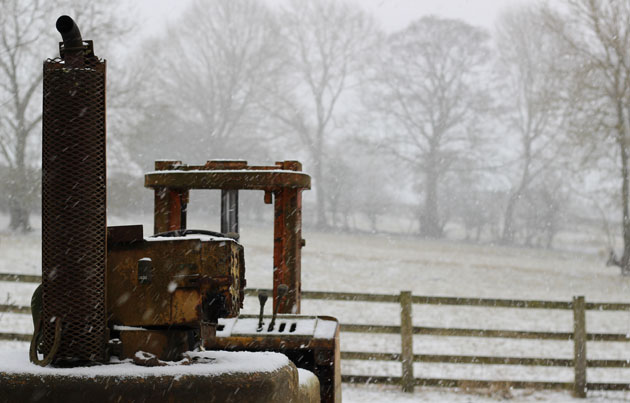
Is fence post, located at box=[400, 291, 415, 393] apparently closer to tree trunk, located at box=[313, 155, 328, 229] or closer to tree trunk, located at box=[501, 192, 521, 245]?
tree trunk, located at box=[313, 155, 328, 229]

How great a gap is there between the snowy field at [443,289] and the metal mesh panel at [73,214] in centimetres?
531

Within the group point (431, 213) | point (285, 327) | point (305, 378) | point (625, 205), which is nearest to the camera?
point (305, 378)

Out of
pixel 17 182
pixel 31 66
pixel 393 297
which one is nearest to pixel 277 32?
pixel 31 66

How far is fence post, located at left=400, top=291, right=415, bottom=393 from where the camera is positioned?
24.9 feet

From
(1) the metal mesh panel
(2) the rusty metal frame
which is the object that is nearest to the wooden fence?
(2) the rusty metal frame

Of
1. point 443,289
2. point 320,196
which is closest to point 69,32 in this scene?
point 443,289

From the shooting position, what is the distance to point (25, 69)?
19188 mm

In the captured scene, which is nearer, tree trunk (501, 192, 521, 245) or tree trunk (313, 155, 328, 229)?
tree trunk (501, 192, 521, 245)

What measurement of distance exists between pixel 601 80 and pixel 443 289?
7900 millimetres

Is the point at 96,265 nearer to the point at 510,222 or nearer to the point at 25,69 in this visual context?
the point at 25,69

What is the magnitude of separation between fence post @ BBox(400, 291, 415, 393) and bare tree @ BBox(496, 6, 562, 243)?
1947cm

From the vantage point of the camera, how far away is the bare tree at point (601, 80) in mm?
18359

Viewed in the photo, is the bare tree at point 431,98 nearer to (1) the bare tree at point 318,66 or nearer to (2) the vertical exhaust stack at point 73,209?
(1) the bare tree at point 318,66

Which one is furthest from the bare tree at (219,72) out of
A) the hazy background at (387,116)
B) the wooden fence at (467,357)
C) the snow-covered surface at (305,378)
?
the snow-covered surface at (305,378)
